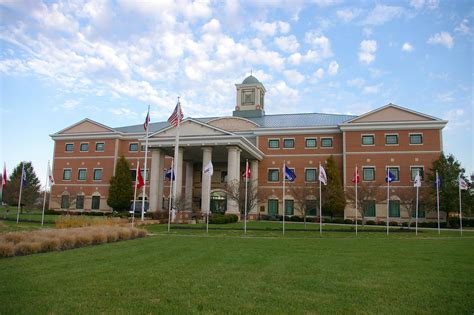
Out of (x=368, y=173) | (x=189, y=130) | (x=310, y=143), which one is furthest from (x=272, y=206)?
(x=189, y=130)

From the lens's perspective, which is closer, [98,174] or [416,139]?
[416,139]

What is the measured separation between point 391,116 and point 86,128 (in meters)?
41.7

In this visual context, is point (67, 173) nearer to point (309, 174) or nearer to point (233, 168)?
point (233, 168)

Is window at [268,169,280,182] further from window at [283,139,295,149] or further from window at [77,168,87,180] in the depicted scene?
window at [77,168,87,180]

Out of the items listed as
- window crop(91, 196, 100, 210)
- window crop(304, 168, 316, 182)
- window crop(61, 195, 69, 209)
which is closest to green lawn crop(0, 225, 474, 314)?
window crop(304, 168, 316, 182)

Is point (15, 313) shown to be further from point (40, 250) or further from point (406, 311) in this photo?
point (40, 250)

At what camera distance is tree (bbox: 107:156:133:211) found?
5297 cm

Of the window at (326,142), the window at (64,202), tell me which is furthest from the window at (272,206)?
the window at (64,202)

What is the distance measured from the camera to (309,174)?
49625mm

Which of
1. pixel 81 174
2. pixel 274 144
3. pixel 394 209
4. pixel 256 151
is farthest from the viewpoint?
pixel 81 174

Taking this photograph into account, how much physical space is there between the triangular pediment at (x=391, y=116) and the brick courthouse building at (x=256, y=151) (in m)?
0.11

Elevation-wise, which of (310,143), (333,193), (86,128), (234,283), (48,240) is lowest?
(234,283)

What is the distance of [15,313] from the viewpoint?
6.57 meters

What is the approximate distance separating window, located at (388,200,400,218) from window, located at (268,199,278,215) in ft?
43.1
